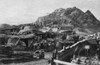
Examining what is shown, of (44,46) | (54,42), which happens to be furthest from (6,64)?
(54,42)

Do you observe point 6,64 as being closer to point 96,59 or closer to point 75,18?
point 96,59

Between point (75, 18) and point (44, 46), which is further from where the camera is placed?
point (75, 18)

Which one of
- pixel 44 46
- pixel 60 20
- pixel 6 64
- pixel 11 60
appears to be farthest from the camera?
pixel 60 20

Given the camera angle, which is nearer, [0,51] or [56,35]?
[0,51]

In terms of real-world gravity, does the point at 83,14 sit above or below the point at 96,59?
above

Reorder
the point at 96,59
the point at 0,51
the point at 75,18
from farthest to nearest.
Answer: the point at 75,18, the point at 0,51, the point at 96,59

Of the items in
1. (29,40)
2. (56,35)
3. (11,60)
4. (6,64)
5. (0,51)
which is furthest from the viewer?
(56,35)

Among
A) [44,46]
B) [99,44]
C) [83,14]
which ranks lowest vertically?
[44,46]

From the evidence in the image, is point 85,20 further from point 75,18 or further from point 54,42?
point 54,42

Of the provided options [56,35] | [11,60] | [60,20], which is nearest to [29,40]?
[56,35]

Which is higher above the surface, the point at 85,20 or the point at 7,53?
the point at 85,20
